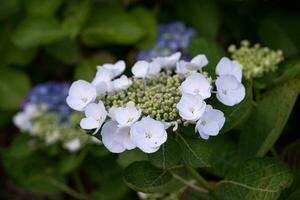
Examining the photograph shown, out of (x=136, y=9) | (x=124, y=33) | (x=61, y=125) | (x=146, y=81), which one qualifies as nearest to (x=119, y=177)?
(x=61, y=125)

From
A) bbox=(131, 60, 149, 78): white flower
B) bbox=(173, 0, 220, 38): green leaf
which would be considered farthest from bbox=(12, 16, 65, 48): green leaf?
bbox=(131, 60, 149, 78): white flower

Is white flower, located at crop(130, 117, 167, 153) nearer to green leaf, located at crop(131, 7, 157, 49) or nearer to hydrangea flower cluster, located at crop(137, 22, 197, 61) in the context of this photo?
hydrangea flower cluster, located at crop(137, 22, 197, 61)

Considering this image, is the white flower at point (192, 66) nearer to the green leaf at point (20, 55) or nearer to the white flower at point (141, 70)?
the white flower at point (141, 70)

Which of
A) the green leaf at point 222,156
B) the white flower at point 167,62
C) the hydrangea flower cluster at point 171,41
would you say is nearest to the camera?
the white flower at point 167,62

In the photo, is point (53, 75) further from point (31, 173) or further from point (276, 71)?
point (276, 71)

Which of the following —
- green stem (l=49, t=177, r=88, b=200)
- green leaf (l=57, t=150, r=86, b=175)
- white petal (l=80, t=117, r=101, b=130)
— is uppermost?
white petal (l=80, t=117, r=101, b=130)

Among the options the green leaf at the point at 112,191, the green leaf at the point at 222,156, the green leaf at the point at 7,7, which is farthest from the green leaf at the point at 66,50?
the green leaf at the point at 222,156

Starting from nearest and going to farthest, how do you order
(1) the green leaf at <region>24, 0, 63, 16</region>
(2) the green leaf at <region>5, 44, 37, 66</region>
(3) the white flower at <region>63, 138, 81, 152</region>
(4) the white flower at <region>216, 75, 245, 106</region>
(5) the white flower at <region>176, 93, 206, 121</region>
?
1. (5) the white flower at <region>176, 93, 206, 121</region>
2. (4) the white flower at <region>216, 75, 245, 106</region>
3. (3) the white flower at <region>63, 138, 81, 152</region>
4. (1) the green leaf at <region>24, 0, 63, 16</region>
5. (2) the green leaf at <region>5, 44, 37, 66</region>
